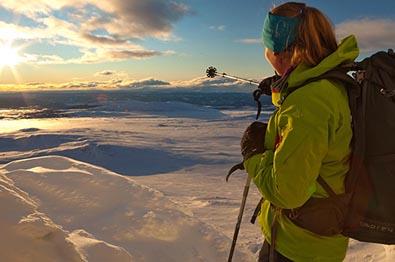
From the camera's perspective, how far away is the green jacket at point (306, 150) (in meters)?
1.39

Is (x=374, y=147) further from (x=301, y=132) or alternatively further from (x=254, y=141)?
(x=254, y=141)

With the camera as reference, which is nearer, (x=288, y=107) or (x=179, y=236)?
(x=288, y=107)

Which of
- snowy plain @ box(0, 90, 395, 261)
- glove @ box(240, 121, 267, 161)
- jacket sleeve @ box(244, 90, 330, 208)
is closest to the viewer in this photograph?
jacket sleeve @ box(244, 90, 330, 208)

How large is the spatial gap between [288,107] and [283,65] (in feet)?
0.86

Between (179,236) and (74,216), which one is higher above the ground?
(74,216)

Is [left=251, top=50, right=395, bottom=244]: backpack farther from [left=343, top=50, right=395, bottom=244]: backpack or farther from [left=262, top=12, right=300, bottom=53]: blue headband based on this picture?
[left=262, top=12, right=300, bottom=53]: blue headband

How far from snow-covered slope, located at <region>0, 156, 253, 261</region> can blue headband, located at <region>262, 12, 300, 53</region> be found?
1.67 m

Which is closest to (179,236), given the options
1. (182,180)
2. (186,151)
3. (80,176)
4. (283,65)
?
(80,176)

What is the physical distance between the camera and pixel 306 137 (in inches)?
54.4

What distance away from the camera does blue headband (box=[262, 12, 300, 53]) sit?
1.55 meters

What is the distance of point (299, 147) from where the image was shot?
1.38 metres

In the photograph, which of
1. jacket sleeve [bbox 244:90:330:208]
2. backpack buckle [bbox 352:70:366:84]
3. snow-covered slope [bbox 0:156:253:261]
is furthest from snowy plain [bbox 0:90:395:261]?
backpack buckle [bbox 352:70:366:84]

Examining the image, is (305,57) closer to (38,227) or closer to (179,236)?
(38,227)

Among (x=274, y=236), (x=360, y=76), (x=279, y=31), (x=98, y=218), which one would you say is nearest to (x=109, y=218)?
(x=98, y=218)
